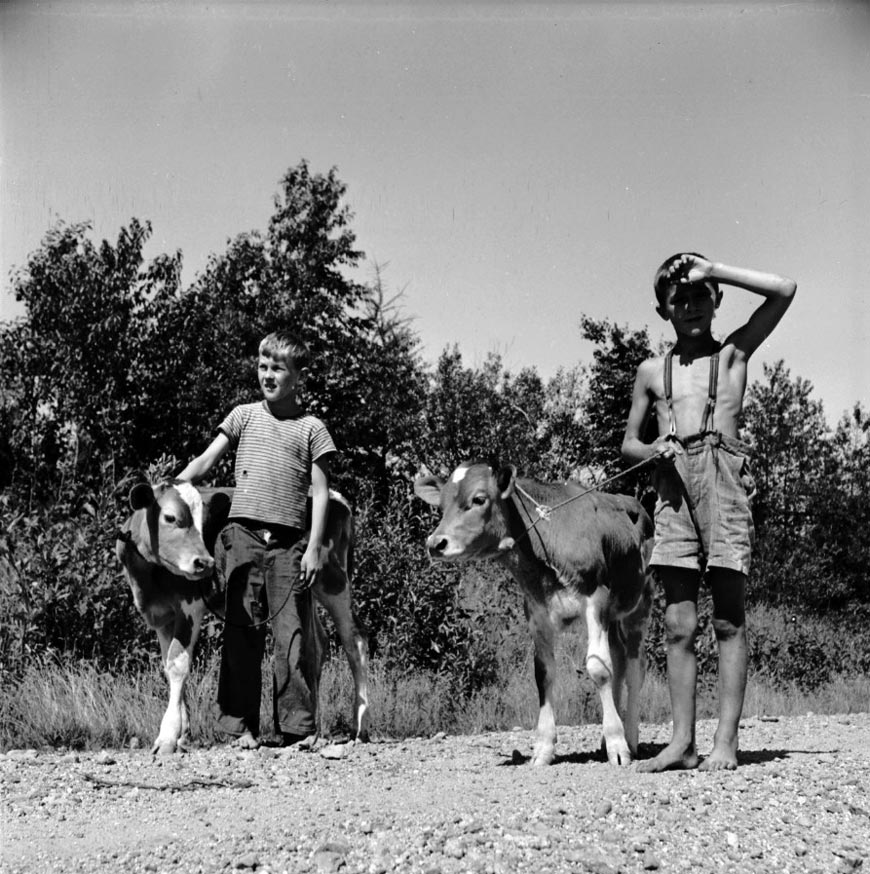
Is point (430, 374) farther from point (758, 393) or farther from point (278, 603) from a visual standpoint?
point (278, 603)

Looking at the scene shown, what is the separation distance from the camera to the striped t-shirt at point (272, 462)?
686 centimetres

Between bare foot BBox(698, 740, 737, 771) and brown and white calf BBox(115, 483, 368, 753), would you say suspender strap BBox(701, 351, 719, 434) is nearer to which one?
bare foot BBox(698, 740, 737, 771)

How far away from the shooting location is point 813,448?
2672 cm

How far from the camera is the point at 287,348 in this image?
274 inches

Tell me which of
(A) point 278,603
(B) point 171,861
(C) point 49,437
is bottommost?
(B) point 171,861

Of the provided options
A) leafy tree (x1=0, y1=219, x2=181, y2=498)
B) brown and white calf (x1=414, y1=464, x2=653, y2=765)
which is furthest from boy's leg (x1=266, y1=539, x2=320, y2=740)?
leafy tree (x1=0, y1=219, x2=181, y2=498)

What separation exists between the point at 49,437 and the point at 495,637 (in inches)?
631

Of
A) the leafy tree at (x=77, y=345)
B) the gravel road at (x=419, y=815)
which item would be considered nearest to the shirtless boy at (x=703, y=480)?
the gravel road at (x=419, y=815)

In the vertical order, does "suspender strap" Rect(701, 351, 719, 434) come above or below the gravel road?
above

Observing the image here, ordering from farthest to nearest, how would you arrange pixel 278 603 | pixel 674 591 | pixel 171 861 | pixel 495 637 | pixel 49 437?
pixel 49 437
pixel 495 637
pixel 278 603
pixel 674 591
pixel 171 861

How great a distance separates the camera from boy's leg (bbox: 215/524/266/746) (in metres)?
6.77

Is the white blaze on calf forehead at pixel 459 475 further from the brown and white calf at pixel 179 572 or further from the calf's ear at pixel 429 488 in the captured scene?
the brown and white calf at pixel 179 572

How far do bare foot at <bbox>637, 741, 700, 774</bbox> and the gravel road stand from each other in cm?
12

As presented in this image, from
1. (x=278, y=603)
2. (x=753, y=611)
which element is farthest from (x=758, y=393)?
(x=278, y=603)
